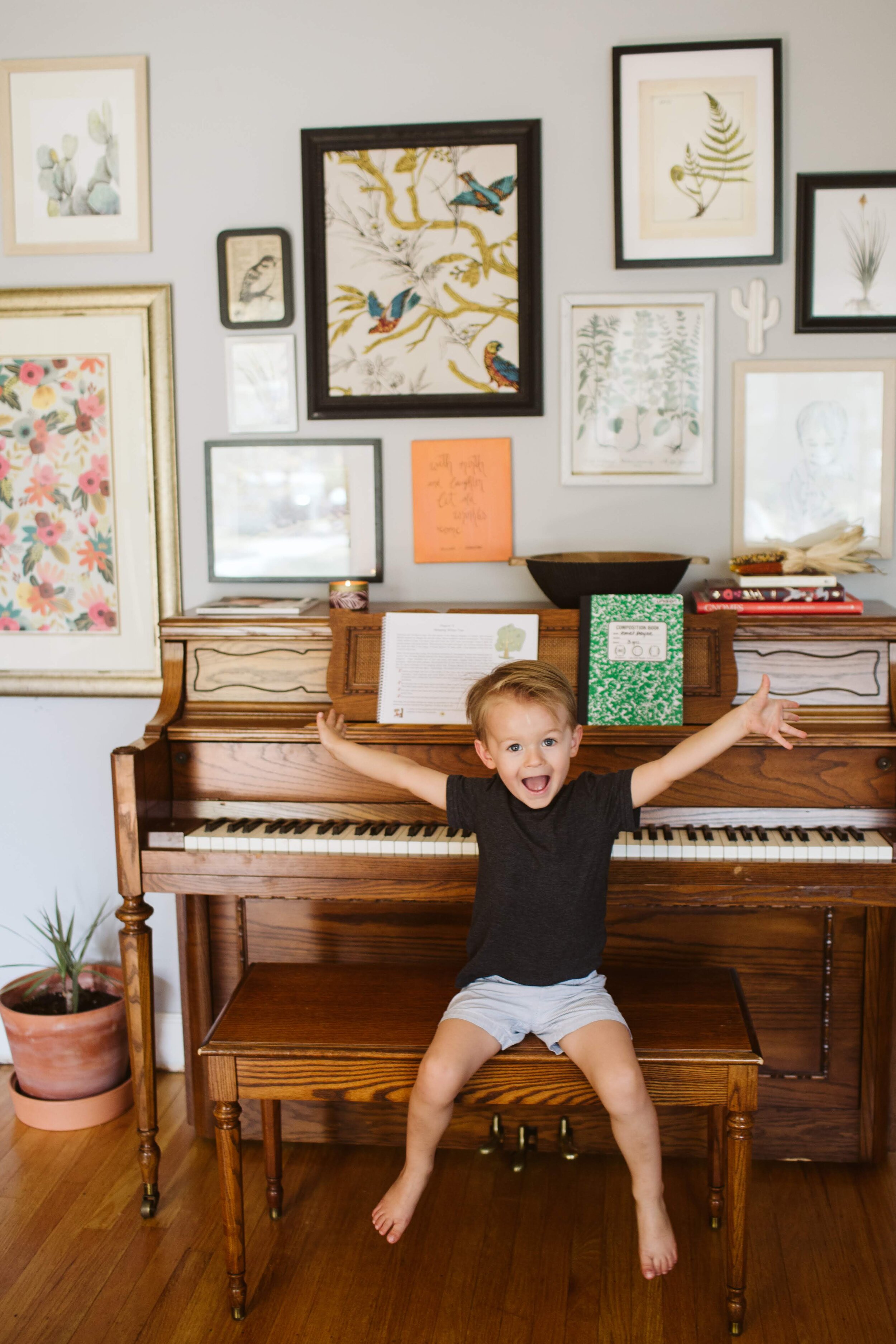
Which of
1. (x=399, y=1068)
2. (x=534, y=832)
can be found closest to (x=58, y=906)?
(x=399, y=1068)

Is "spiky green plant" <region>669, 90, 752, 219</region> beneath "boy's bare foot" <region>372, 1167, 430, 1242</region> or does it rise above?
above

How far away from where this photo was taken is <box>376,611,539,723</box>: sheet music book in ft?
7.32

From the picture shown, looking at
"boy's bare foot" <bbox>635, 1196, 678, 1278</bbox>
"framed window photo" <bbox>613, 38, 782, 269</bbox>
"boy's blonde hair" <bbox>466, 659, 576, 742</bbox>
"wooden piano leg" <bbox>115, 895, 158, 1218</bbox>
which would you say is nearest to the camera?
"boy's bare foot" <bbox>635, 1196, 678, 1278</bbox>

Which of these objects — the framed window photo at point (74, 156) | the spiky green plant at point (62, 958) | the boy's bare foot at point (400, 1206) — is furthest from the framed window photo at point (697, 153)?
the spiky green plant at point (62, 958)

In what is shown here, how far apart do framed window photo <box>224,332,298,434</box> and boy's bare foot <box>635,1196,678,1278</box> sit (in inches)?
73.4

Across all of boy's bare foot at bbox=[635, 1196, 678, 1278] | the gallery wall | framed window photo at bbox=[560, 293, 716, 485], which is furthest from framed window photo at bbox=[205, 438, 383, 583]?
boy's bare foot at bbox=[635, 1196, 678, 1278]

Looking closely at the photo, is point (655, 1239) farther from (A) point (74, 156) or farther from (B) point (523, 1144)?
(A) point (74, 156)

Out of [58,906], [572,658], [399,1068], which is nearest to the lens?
[399,1068]

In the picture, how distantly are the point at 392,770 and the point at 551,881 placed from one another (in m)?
0.34

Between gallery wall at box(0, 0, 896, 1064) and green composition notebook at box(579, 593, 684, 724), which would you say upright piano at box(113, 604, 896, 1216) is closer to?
green composition notebook at box(579, 593, 684, 724)

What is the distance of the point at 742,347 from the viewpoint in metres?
2.59

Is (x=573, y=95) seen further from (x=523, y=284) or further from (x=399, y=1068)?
(x=399, y=1068)

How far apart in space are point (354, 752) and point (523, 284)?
1245 millimetres

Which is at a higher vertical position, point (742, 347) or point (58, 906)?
point (742, 347)
